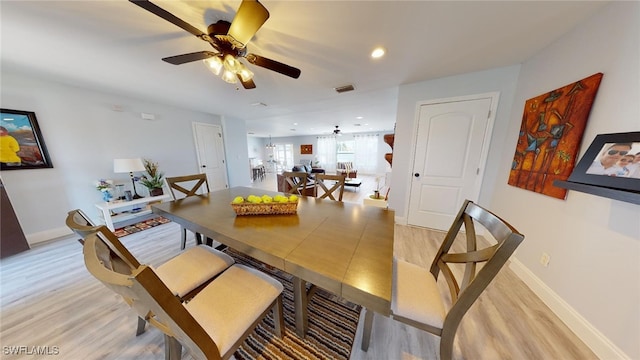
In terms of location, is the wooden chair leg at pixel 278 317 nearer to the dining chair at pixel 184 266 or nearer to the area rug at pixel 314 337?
the area rug at pixel 314 337

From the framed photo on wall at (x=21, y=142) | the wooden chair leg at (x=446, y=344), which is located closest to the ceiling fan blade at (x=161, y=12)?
the wooden chair leg at (x=446, y=344)

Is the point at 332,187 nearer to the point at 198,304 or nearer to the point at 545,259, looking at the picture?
the point at 198,304

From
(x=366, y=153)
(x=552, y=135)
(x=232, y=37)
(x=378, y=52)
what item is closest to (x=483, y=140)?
(x=552, y=135)

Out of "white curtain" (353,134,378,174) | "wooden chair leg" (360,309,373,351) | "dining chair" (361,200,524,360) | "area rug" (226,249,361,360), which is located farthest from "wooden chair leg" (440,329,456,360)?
"white curtain" (353,134,378,174)

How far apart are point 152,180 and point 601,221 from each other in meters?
5.47

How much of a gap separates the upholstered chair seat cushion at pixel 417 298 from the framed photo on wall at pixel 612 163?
120 centimetres

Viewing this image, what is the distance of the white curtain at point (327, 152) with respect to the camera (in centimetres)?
879

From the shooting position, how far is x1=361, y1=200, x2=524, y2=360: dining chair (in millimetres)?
698

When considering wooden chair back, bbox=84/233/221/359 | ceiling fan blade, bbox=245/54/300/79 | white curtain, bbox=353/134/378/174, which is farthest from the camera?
white curtain, bbox=353/134/378/174

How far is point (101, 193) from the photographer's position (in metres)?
2.98

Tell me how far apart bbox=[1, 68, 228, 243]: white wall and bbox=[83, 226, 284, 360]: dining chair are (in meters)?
3.38

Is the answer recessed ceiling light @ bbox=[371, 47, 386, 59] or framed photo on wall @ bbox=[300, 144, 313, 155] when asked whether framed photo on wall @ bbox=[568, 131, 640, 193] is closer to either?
recessed ceiling light @ bbox=[371, 47, 386, 59]

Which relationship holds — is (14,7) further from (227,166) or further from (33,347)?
(227,166)

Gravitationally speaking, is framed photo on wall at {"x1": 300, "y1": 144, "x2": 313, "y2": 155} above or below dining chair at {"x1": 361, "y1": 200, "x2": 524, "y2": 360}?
above
